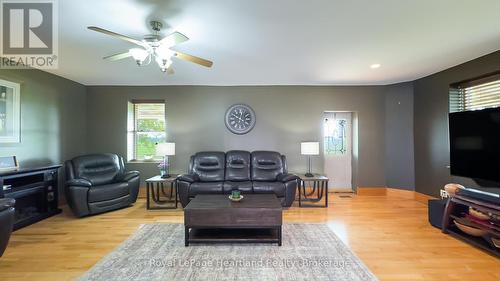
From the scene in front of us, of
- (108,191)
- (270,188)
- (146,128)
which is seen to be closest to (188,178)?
(108,191)

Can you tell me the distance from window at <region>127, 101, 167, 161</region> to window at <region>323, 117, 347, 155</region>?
12.3ft

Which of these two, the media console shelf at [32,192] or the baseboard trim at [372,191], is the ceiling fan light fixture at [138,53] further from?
the baseboard trim at [372,191]

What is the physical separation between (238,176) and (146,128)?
250 centimetres

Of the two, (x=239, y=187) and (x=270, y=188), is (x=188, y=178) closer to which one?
(x=239, y=187)

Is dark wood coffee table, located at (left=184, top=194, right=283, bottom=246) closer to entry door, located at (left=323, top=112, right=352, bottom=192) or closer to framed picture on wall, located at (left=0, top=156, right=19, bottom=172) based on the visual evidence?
framed picture on wall, located at (left=0, top=156, right=19, bottom=172)

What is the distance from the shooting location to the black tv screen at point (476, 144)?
273 cm

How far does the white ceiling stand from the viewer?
2.14m

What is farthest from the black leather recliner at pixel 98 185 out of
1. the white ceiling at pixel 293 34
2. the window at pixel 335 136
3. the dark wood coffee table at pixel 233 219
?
the window at pixel 335 136

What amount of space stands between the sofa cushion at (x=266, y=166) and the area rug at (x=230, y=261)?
1661mm

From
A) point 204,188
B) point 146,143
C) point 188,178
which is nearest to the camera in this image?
point 204,188

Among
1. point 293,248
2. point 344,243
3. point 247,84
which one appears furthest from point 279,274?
point 247,84

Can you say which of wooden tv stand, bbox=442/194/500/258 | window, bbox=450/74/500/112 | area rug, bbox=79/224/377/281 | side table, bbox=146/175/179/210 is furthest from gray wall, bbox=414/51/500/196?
side table, bbox=146/175/179/210

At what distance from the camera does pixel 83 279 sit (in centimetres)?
210

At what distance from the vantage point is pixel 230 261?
240 centimetres
